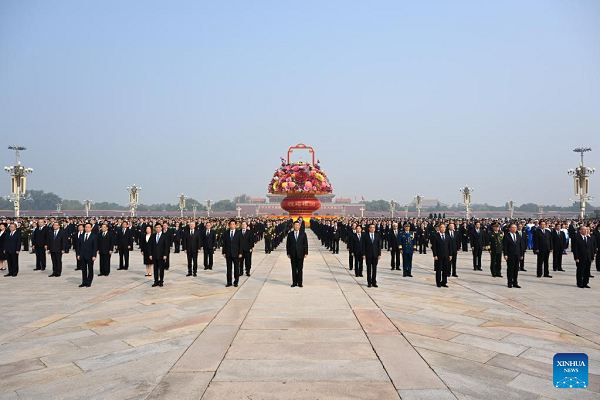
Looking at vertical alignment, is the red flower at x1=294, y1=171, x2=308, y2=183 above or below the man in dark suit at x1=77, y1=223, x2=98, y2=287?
above

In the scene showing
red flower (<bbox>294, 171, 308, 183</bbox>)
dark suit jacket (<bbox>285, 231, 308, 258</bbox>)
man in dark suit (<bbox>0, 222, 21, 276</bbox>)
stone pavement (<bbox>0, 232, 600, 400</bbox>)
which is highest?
red flower (<bbox>294, 171, 308, 183</bbox>)

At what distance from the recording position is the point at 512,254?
477 inches

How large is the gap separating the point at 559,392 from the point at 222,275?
11328 millimetres

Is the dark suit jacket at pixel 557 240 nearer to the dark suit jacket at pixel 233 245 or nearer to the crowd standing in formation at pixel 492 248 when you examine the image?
the crowd standing in formation at pixel 492 248

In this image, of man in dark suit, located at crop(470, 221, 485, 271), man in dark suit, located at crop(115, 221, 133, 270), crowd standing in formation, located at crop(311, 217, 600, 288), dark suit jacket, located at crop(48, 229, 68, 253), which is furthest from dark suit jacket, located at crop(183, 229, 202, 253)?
man in dark suit, located at crop(470, 221, 485, 271)

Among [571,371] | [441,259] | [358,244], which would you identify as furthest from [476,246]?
[571,371]

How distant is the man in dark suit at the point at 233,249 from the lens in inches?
472

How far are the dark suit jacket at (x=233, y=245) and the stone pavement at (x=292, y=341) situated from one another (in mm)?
1011

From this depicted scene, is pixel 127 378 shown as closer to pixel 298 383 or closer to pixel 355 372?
pixel 298 383

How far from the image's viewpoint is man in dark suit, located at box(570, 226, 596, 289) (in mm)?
11862

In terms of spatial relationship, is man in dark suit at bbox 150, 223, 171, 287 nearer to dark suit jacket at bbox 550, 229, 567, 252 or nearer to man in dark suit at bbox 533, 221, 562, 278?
man in dark suit at bbox 533, 221, 562, 278

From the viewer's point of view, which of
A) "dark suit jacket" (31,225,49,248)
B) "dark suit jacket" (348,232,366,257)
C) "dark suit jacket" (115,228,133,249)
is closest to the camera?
"dark suit jacket" (348,232,366,257)

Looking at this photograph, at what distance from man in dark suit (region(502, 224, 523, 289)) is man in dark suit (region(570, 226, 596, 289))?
4.92 ft

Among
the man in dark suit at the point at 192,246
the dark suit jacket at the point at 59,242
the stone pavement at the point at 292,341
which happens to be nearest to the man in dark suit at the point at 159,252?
the stone pavement at the point at 292,341
